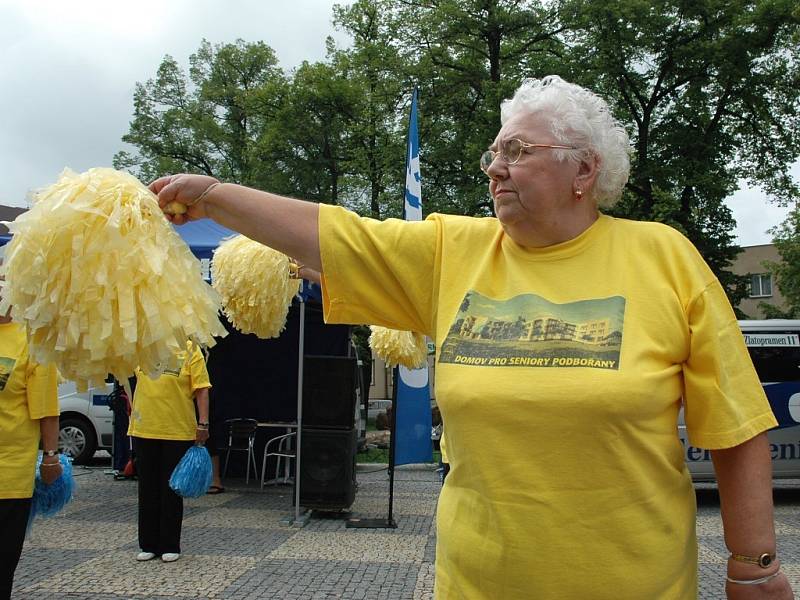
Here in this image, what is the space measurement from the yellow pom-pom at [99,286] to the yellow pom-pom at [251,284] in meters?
2.13

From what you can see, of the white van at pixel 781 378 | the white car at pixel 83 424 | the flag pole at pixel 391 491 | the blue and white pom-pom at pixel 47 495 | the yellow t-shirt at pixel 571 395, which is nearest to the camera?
the yellow t-shirt at pixel 571 395

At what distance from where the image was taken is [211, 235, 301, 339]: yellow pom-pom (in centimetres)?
393

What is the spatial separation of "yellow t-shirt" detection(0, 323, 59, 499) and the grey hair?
9.61 ft

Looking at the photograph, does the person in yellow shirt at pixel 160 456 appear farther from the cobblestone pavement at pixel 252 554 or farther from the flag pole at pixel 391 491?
the flag pole at pixel 391 491

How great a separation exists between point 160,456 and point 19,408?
90.5 inches

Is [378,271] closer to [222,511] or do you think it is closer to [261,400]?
[222,511]

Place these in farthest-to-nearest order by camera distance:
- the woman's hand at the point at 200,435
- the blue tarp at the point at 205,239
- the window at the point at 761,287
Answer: the window at the point at 761,287, the blue tarp at the point at 205,239, the woman's hand at the point at 200,435

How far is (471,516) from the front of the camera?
1704mm

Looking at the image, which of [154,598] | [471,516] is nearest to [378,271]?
[471,516]

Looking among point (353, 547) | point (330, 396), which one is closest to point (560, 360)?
point (353, 547)

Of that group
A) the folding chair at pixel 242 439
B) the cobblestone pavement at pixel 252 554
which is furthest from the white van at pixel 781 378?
the folding chair at pixel 242 439

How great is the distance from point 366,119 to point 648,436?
74.6 ft

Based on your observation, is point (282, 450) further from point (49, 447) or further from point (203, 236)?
point (49, 447)

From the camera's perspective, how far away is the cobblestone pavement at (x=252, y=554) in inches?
203
